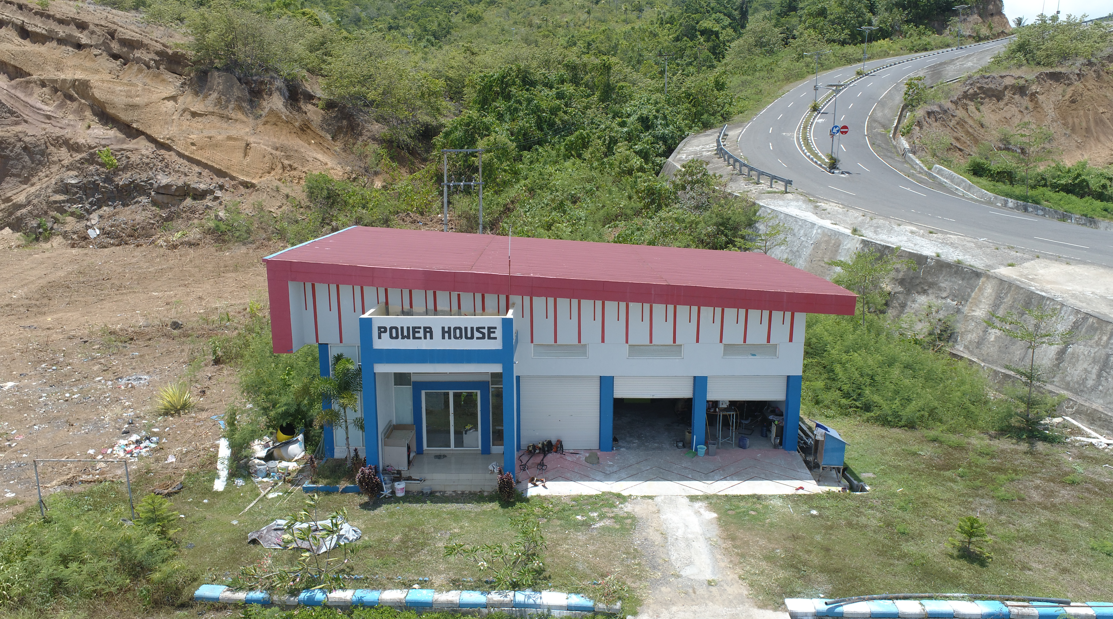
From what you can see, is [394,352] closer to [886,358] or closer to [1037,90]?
[886,358]

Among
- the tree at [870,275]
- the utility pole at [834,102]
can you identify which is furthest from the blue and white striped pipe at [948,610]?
the utility pole at [834,102]

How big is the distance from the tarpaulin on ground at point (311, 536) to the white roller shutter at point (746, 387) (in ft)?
29.7

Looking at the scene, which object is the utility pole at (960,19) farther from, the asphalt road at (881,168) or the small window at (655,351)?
the small window at (655,351)

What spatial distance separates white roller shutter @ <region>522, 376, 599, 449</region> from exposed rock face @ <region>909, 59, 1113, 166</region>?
1662 inches

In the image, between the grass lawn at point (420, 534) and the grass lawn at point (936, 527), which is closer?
the grass lawn at point (936, 527)

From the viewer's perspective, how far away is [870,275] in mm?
25484

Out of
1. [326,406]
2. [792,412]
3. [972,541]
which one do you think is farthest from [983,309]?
[326,406]

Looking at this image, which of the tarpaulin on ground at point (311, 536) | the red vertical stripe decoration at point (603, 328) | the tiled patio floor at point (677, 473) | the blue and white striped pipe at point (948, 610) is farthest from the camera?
the red vertical stripe decoration at point (603, 328)

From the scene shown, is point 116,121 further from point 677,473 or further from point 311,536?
point 677,473

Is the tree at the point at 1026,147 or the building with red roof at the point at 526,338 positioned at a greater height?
the tree at the point at 1026,147

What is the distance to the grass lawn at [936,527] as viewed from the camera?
12.0 m

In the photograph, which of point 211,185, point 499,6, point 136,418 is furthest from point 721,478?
point 499,6

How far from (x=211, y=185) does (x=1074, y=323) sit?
36597 mm

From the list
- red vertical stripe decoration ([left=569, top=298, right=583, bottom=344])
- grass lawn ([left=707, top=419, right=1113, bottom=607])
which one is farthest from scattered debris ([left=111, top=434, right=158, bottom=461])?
grass lawn ([left=707, top=419, right=1113, bottom=607])
